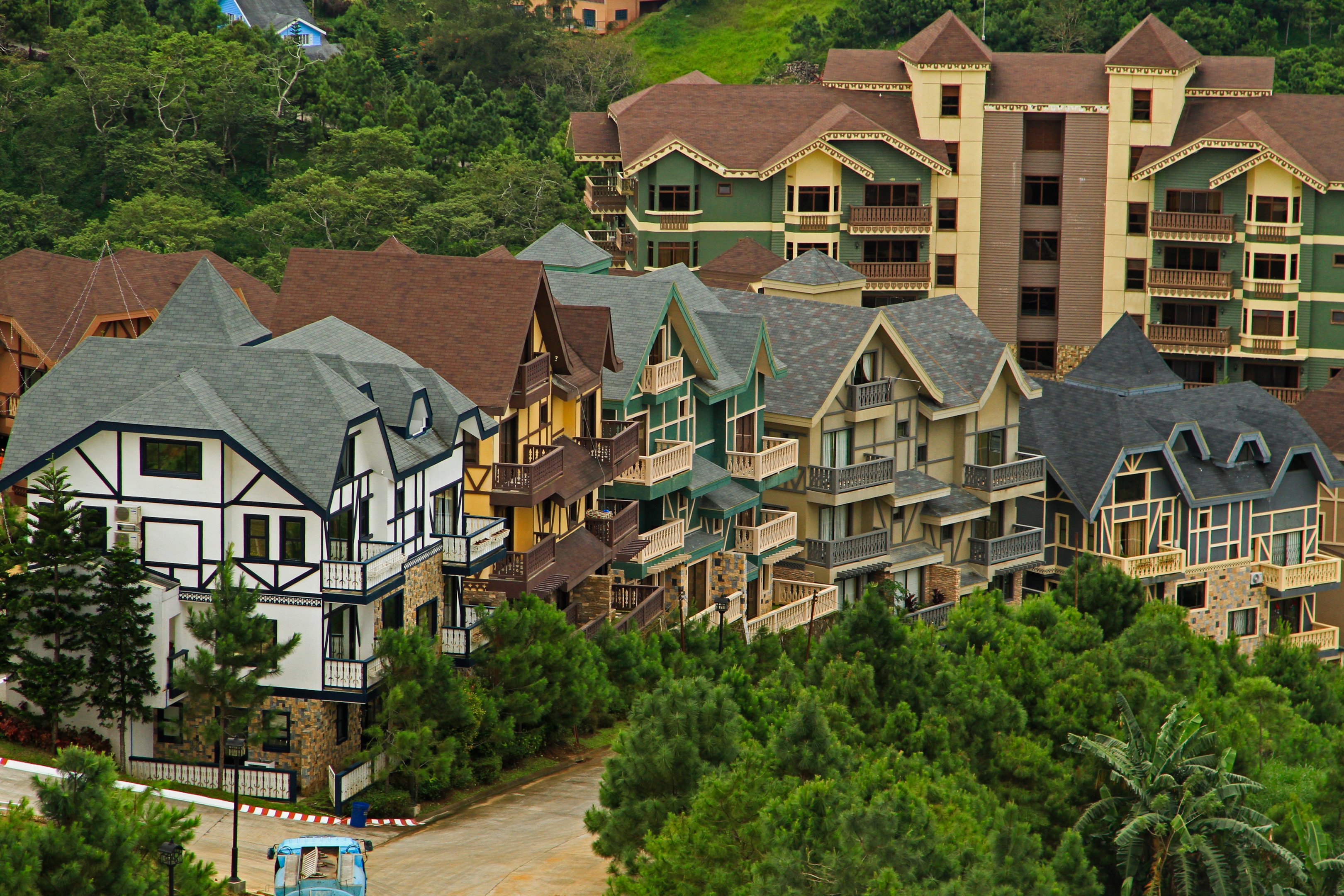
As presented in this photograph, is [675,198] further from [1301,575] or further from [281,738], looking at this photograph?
[281,738]

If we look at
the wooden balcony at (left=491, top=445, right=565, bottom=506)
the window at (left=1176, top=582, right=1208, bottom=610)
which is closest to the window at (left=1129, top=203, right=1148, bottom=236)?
the window at (left=1176, top=582, right=1208, bottom=610)

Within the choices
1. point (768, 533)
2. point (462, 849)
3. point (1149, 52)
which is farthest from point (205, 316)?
point (1149, 52)

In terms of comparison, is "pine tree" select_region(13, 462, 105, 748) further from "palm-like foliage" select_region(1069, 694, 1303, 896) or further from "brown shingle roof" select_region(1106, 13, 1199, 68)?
"brown shingle roof" select_region(1106, 13, 1199, 68)

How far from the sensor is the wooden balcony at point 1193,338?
338 ft

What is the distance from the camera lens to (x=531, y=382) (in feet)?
180

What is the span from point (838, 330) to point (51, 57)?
59.1 meters

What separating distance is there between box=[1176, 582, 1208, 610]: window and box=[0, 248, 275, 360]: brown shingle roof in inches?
1368

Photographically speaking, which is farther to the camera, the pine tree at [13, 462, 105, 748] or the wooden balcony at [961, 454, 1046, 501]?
the wooden balcony at [961, 454, 1046, 501]

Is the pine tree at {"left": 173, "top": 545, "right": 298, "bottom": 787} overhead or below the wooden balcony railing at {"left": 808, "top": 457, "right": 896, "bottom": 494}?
below

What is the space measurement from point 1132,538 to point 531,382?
101 ft

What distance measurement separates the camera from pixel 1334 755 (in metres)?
49.8

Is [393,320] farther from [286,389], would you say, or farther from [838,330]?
[838,330]

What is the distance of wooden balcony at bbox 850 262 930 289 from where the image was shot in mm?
101688

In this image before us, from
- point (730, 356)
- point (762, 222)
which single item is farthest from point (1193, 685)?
point (762, 222)
